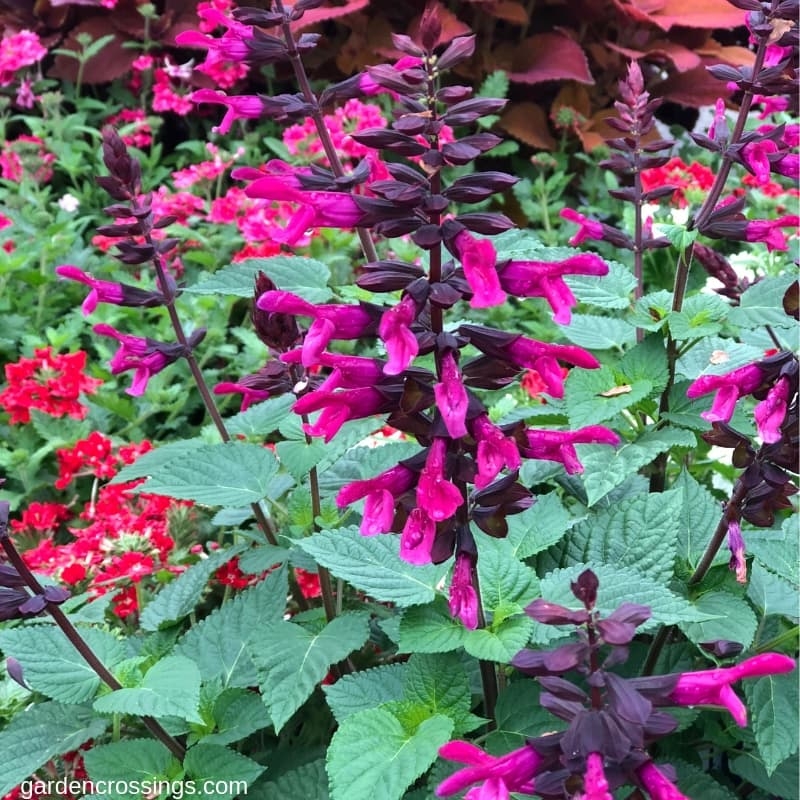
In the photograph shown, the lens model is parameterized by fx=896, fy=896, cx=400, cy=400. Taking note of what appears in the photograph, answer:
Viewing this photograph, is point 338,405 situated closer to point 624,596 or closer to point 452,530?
point 452,530

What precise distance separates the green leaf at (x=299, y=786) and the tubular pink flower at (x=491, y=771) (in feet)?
1.26

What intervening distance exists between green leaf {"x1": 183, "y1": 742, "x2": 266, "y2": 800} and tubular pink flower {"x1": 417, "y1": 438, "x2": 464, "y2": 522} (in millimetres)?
387

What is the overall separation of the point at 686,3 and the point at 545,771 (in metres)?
4.26

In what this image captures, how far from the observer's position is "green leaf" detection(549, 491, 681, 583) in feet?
3.44

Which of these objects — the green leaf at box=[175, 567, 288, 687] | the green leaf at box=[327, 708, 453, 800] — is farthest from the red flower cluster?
the green leaf at box=[327, 708, 453, 800]

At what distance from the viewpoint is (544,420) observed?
54.1 inches

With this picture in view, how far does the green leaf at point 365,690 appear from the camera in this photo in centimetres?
100

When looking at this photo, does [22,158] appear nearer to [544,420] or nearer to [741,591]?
[544,420]

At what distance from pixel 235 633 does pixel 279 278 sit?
54 centimetres

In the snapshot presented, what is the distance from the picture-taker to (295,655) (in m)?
1.06

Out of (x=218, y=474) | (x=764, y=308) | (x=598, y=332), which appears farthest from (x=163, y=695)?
(x=764, y=308)

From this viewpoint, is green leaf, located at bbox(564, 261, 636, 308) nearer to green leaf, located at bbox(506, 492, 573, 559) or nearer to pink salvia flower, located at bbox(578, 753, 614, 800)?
green leaf, located at bbox(506, 492, 573, 559)

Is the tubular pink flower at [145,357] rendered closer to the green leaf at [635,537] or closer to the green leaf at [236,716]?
the green leaf at [236,716]

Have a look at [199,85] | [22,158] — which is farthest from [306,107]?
[199,85]
